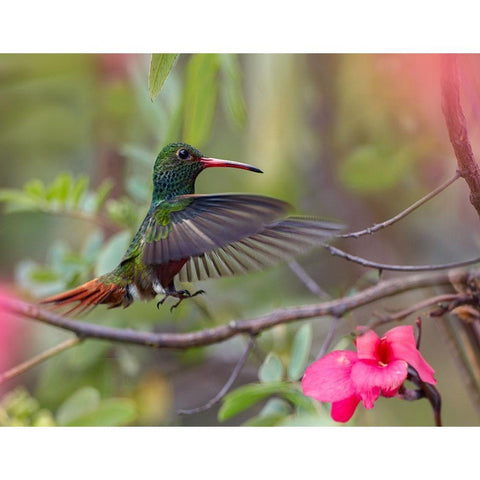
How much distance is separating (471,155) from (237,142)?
18.3 inches

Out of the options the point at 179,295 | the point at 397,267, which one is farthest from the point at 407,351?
the point at 179,295

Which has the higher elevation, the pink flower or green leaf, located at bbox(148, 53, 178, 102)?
green leaf, located at bbox(148, 53, 178, 102)

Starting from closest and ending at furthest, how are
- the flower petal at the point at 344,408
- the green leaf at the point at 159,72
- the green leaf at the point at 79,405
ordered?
the green leaf at the point at 159,72 < the flower petal at the point at 344,408 < the green leaf at the point at 79,405

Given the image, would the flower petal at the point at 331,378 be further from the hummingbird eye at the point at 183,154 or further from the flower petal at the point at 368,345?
the hummingbird eye at the point at 183,154

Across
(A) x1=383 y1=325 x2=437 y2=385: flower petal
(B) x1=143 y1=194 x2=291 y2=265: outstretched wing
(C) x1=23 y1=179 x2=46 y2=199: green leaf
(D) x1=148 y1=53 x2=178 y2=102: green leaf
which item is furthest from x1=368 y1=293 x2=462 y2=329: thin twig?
(C) x1=23 y1=179 x2=46 y2=199: green leaf

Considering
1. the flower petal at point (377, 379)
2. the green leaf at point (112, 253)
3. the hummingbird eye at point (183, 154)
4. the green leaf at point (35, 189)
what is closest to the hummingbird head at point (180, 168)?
the hummingbird eye at point (183, 154)

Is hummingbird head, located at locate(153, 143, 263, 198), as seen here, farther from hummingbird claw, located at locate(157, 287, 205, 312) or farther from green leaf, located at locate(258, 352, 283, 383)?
green leaf, located at locate(258, 352, 283, 383)

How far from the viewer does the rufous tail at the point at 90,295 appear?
1.19 m

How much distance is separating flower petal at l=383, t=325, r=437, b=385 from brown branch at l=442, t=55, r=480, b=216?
0.20 meters

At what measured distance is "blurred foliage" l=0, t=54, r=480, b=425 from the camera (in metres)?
1.31

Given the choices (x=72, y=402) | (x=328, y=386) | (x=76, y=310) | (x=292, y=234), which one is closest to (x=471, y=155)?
(x=292, y=234)

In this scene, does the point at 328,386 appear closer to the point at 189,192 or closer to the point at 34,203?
the point at 189,192

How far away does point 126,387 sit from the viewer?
1436 millimetres

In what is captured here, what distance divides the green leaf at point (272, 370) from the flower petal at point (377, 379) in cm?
22
